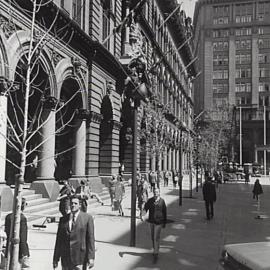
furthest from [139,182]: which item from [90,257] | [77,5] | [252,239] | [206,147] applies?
[206,147]

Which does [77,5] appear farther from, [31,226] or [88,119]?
[31,226]

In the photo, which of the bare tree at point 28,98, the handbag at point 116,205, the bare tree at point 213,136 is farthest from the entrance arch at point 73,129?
the bare tree at point 213,136

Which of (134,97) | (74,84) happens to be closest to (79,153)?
(74,84)

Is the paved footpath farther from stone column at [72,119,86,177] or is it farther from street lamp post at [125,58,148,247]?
stone column at [72,119,86,177]

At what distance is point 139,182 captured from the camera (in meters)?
18.9

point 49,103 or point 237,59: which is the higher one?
point 237,59

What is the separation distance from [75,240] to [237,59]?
113 meters

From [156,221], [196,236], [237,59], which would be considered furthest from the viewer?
[237,59]

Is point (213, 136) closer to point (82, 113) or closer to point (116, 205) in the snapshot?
point (82, 113)

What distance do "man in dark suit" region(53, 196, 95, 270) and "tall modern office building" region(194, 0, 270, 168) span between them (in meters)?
104

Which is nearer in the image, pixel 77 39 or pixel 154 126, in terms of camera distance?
pixel 77 39

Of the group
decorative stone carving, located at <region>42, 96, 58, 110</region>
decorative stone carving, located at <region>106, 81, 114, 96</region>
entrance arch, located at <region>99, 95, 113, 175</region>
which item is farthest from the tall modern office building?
decorative stone carving, located at <region>42, 96, 58, 110</region>

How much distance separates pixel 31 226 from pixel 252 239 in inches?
275

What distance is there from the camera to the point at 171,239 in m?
12.8
